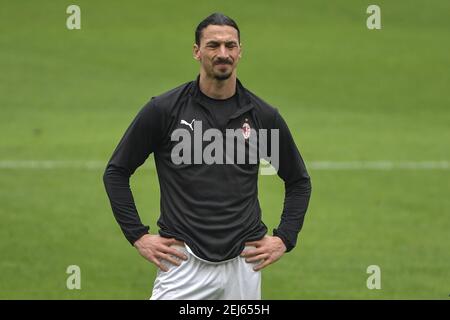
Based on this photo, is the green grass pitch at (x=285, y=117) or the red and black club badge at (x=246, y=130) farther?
the green grass pitch at (x=285, y=117)

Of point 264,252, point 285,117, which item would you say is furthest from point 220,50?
point 285,117

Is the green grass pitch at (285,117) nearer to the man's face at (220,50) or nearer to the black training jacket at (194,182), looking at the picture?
the black training jacket at (194,182)

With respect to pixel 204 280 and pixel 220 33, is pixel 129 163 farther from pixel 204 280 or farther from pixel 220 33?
pixel 220 33

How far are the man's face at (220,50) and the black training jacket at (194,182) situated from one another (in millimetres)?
293

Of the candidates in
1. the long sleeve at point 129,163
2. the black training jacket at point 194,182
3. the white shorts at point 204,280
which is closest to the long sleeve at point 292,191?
the black training jacket at point 194,182

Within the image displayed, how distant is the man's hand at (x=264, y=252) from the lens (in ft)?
28.8

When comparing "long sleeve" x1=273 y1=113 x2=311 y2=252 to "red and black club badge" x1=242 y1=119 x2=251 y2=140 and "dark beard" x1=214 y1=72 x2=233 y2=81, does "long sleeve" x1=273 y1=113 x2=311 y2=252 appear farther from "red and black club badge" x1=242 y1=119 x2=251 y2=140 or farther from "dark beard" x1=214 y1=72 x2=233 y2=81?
"dark beard" x1=214 y1=72 x2=233 y2=81

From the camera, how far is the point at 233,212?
8641 mm

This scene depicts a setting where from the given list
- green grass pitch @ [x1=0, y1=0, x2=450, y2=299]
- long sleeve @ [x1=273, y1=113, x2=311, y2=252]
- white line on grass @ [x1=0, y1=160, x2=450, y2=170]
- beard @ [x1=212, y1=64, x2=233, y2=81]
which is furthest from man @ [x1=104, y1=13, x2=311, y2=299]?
white line on grass @ [x1=0, y1=160, x2=450, y2=170]

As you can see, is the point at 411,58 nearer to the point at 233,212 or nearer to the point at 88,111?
the point at 88,111

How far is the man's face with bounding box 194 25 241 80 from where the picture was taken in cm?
852

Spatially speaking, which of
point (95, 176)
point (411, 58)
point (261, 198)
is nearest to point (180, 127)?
point (261, 198)

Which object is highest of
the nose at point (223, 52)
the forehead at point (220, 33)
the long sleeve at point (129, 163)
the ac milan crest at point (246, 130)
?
the forehead at point (220, 33)

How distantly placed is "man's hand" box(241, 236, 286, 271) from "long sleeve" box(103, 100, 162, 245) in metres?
0.82
